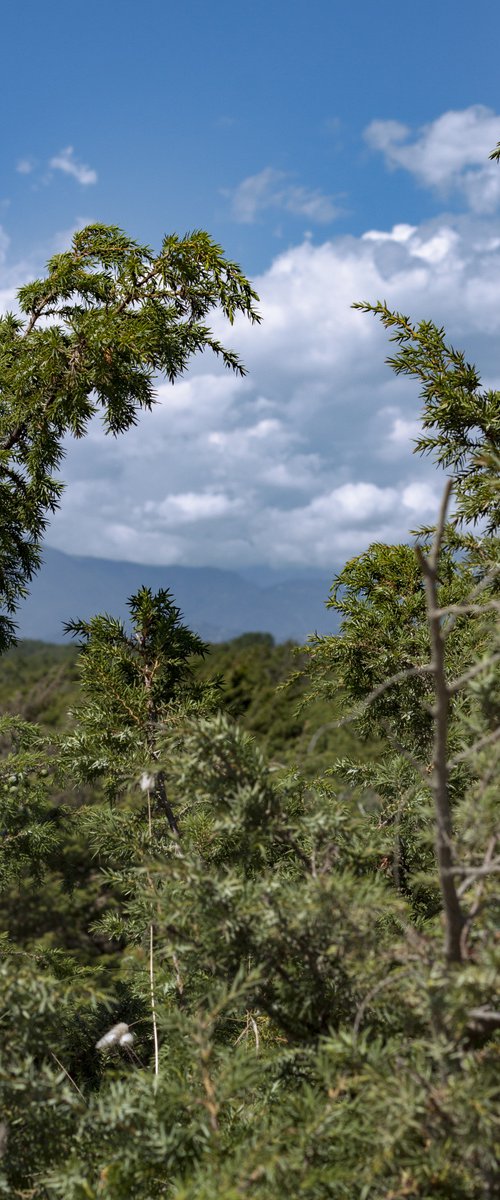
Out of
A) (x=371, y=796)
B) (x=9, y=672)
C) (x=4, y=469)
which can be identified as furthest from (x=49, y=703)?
(x=371, y=796)

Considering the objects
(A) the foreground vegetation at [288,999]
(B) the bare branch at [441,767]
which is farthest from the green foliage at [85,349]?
(B) the bare branch at [441,767]

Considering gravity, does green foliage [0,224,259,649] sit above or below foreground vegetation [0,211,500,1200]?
above

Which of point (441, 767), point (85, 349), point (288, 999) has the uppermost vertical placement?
point (85, 349)

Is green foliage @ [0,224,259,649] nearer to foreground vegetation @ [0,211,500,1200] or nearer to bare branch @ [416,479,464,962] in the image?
foreground vegetation @ [0,211,500,1200]

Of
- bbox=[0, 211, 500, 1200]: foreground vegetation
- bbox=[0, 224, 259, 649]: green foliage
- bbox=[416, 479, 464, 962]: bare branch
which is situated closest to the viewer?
bbox=[416, 479, 464, 962]: bare branch

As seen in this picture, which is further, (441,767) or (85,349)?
(85,349)

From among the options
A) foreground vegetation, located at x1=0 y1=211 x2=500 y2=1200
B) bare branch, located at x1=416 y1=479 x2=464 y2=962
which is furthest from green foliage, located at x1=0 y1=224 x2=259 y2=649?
bare branch, located at x1=416 y1=479 x2=464 y2=962

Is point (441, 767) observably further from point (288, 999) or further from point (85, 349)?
point (85, 349)

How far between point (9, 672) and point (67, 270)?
176 ft

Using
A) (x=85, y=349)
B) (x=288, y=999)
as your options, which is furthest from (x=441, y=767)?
(x=85, y=349)

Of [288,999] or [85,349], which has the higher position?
[85,349]

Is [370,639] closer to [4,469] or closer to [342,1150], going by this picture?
[4,469]

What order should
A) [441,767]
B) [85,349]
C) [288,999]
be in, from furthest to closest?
[85,349] < [288,999] < [441,767]

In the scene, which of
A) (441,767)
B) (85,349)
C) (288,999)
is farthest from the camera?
(85,349)
